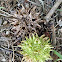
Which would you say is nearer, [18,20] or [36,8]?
[18,20]

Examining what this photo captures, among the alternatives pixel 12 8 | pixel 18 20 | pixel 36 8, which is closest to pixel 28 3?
pixel 36 8

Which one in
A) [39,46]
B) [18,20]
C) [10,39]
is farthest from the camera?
[10,39]

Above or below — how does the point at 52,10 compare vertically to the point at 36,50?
above

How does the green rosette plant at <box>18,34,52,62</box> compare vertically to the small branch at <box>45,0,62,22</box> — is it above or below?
below

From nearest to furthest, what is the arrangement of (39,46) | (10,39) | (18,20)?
(39,46)
(18,20)
(10,39)

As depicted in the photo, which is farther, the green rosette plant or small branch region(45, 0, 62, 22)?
small branch region(45, 0, 62, 22)

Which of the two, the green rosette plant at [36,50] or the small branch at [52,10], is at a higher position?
the small branch at [52,10]

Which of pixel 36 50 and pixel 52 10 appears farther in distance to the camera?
pixel 52 10

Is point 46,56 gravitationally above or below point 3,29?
below

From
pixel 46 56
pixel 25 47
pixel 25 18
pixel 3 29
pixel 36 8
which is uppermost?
pixel 36 8

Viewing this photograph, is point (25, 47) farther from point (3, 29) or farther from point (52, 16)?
point (52, 16)

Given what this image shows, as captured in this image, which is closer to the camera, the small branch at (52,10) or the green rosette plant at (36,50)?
the green rosette plant at (36,50)
